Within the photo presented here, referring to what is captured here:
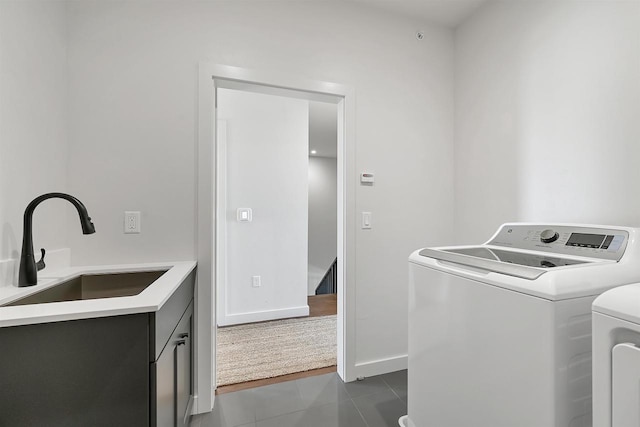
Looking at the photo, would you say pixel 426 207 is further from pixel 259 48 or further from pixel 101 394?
pixel 101 394

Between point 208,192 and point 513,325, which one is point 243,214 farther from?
point 513,325

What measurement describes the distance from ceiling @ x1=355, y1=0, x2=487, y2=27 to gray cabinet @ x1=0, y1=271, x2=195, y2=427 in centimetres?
234

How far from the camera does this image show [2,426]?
751mm

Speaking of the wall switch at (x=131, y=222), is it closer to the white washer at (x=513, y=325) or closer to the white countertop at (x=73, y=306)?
the white countertop at (x=73, y=306)

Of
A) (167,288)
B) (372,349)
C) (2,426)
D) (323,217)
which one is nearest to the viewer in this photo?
(2,426)

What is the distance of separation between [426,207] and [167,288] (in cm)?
183

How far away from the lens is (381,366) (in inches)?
81.0

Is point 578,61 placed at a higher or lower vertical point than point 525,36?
lower

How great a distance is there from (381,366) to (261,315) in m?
1.48

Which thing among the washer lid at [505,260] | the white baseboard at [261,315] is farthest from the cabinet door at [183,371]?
the white baseboard at [261,315]

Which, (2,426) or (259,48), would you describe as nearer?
(2,426)

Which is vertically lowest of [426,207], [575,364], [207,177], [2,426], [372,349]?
[372,349]

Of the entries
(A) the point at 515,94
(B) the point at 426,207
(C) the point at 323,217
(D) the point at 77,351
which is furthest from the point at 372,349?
(C) the point at 323,217

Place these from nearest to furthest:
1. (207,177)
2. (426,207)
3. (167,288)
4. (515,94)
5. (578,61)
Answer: (167,288), (578,61), (207,177), (515,94), (426,207)
